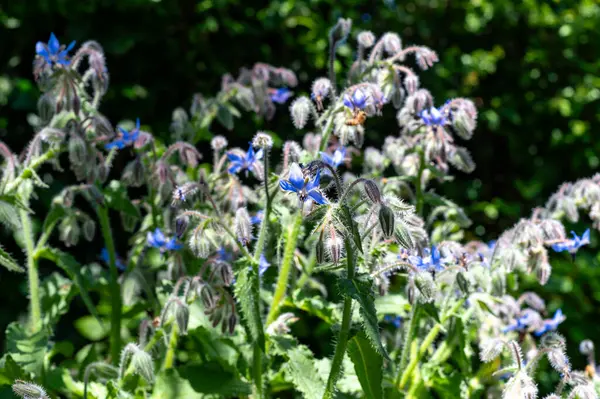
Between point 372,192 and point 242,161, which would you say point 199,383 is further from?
point 372,192

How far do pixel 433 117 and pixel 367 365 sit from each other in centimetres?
75

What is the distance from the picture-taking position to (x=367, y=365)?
5.92 feet

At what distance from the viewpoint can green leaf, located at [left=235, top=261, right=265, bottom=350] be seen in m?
1.81

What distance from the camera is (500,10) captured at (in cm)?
398

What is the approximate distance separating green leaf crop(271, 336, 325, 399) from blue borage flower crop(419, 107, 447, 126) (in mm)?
698

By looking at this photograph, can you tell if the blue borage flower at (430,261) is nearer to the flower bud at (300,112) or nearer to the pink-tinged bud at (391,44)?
the flower bud at (300,112)

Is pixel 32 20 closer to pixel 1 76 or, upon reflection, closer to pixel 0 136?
pixel 1 76

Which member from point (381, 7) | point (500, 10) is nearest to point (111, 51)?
point (381, 7)

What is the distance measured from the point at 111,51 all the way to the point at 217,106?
41.9 inches

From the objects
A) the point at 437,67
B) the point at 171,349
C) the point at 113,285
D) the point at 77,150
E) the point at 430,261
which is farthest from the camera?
the point at 437,67

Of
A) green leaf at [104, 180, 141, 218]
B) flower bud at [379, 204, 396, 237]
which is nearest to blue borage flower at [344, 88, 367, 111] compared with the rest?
flower bud at [379, 204, 396, 237]

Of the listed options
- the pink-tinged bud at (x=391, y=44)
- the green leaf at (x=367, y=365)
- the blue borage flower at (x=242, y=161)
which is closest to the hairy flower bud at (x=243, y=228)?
the blue borage flower at (x=242, y=161)

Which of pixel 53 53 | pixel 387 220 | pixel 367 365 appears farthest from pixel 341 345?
pixel 53 53

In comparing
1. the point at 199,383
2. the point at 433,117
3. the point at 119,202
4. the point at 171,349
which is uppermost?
the point at 433,117
